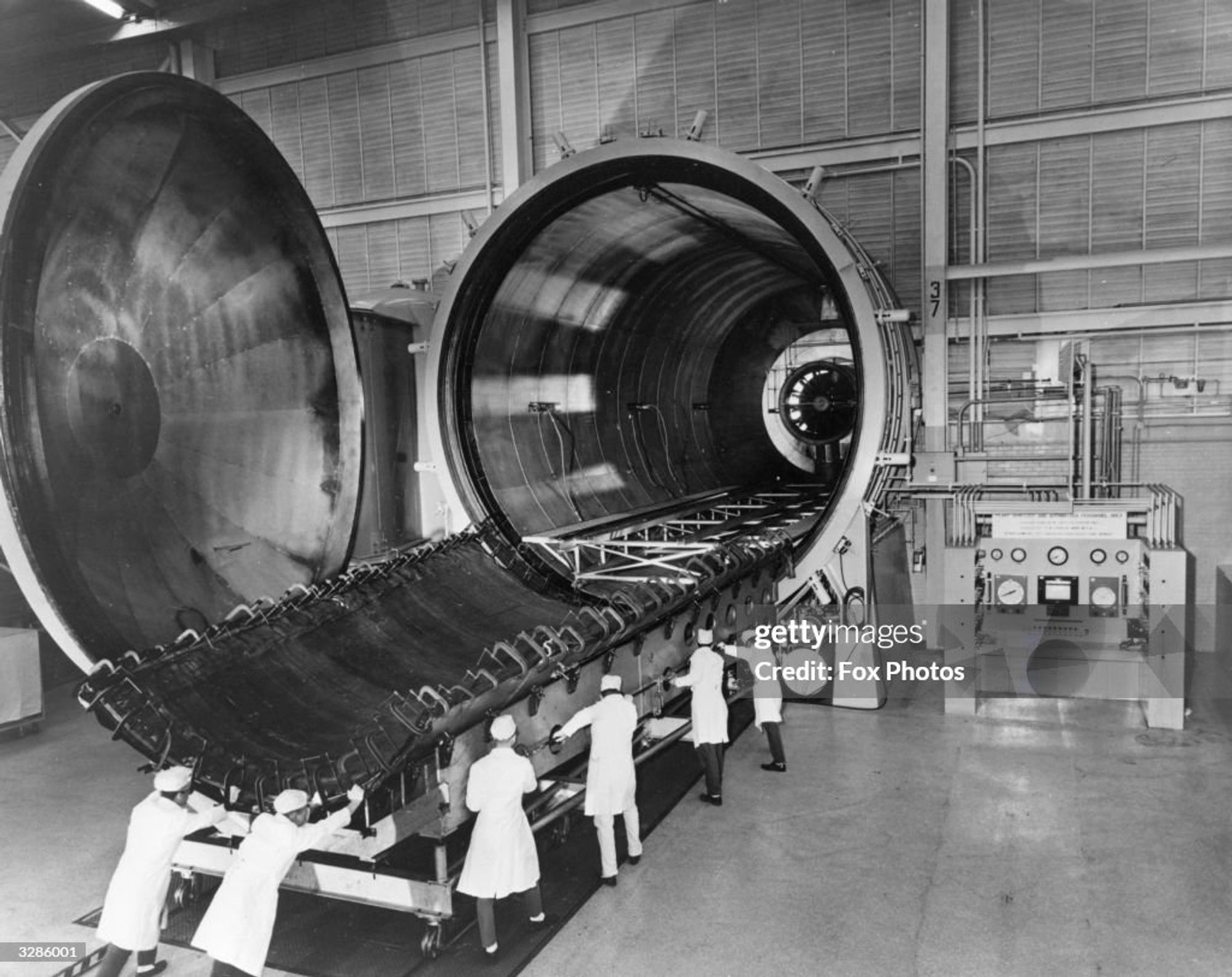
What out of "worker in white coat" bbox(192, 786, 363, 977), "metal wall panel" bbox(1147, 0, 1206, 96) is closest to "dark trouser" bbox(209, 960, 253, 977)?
"worker in white coat" bbox(192, 786, 363, 977)

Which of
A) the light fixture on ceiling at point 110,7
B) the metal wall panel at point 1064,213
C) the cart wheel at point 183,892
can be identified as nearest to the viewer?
the cart wheel at point 183,892

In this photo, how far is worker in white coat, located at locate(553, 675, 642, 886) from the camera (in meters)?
3.39

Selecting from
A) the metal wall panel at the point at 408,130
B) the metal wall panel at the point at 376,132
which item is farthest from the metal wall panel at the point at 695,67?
the metal wall panel at the point at 376,132

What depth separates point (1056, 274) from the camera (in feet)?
21.1

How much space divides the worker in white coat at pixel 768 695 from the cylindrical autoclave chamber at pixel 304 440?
24 centimetres

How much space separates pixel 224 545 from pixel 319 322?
115cm

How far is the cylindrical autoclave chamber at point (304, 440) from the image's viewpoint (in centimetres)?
288

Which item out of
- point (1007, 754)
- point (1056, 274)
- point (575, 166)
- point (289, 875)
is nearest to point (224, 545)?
point (289, 875)

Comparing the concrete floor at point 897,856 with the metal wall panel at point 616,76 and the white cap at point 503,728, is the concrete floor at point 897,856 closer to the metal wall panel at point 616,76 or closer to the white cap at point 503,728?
the white cap at point 503,728

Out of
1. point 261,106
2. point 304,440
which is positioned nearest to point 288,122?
point 261,106

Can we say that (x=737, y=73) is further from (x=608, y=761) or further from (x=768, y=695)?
(x=608, y=761)

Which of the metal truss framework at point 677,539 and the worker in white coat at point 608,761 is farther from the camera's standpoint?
the metal truss framework at point 677,539

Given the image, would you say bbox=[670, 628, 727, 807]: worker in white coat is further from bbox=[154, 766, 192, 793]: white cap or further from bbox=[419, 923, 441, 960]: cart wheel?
bbox=[154, 766, 192, 793]: white cap

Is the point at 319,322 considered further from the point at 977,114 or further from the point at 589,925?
the point at 977,114
